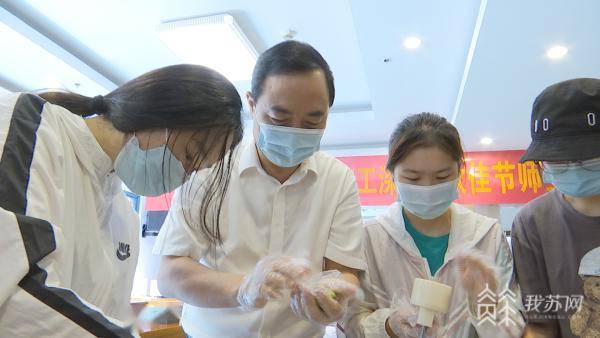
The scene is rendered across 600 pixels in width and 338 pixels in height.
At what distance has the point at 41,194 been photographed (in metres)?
0.72

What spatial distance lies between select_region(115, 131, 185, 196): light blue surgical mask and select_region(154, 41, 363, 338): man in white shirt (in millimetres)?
137

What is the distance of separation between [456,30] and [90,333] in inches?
139

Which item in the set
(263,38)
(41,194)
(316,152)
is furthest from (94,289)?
(263,38)

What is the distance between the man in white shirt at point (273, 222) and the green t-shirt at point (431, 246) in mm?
240

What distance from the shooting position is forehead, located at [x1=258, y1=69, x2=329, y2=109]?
118cm

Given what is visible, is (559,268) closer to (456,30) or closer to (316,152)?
(316,152)

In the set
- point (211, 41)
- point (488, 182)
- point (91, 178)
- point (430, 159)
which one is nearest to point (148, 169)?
point (91, 178)

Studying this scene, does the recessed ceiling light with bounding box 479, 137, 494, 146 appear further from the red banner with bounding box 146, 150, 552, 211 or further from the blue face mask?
the blue face mask

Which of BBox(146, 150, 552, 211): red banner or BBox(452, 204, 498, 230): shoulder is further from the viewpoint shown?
BBox(146, 150, 552, 211): red banner

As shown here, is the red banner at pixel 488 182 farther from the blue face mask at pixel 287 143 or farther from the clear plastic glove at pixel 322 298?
the clear plastic glove at pixel 322 298

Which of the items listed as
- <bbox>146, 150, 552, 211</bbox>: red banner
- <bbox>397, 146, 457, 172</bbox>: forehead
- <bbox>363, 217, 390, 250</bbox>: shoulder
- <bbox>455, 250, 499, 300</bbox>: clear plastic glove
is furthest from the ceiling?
<bbox>455, 250, 499, 300</bbox>: clear plastic glove

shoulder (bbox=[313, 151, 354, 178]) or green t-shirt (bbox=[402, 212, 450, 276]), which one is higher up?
shoulder (bbox=[313, 151, 354, 178])

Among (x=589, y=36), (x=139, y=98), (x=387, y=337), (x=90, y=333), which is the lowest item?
(x=387, y=337)

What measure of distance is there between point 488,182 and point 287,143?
502 centimetres
